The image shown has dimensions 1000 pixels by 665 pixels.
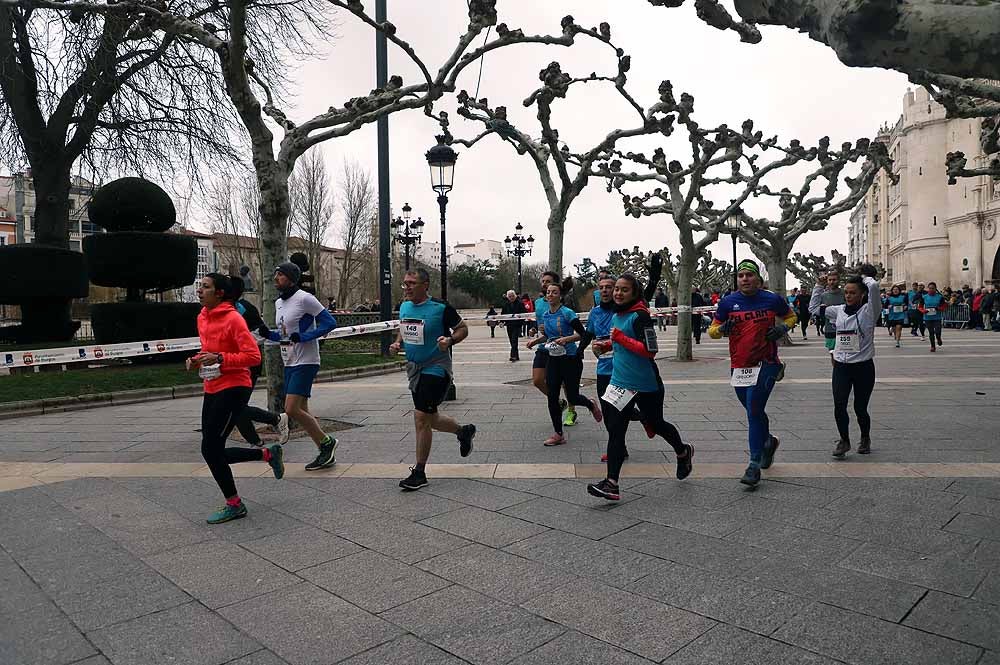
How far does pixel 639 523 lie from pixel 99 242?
48.0ft

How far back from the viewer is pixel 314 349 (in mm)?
6469

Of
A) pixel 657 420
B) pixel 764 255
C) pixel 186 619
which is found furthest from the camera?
pixel 764 255

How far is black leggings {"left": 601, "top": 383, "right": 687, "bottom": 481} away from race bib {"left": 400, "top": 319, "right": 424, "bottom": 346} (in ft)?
4.92

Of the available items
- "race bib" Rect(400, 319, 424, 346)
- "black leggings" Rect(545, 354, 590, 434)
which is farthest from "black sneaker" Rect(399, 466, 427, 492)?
"black leggings" Rect(545, 354, 590, 434)

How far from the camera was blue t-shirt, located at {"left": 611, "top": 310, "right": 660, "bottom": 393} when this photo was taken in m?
5.25

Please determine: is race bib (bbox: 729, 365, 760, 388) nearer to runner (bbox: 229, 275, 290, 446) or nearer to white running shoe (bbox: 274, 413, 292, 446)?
runner (bbox: 229, 275, 290, 446)

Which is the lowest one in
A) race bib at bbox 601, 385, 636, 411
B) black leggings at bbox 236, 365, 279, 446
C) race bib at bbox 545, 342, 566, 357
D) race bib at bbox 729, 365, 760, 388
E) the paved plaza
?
the paved plaza

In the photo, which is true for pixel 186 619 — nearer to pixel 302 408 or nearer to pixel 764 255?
pixel 302 408

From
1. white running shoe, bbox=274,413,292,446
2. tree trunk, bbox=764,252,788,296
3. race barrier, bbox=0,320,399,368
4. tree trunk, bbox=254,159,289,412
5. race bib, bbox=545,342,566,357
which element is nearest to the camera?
race bib, bbox=545,342,566,357

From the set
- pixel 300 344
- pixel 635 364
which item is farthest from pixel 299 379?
pixel 635 364

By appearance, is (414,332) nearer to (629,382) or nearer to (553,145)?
(629,382)

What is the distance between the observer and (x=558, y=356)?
7336 mm

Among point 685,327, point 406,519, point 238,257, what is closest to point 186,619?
point 406,519

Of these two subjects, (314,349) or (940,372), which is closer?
(314,349)
